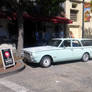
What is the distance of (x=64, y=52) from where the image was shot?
9273 mm

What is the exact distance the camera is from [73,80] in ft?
21.1

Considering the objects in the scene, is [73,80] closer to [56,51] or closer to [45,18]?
[56,51]

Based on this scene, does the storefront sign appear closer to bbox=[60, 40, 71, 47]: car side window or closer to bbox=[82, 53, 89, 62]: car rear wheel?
bbox=[60, 40, 71, 47]: car side window

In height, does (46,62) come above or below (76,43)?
below

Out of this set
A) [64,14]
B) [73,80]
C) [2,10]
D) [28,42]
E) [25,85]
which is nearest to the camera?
[25,85]

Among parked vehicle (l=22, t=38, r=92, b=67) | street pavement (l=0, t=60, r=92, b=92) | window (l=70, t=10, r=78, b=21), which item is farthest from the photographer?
window (l=70, t=10, r=78, b=21)

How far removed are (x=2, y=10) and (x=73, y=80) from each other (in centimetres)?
975

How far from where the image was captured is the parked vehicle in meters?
8.42

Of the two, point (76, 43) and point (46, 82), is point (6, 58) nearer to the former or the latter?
point (46, 82)

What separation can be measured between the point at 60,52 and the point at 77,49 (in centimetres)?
142

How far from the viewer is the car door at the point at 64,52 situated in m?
9.06

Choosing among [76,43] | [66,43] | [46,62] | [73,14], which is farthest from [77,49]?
[73,14]

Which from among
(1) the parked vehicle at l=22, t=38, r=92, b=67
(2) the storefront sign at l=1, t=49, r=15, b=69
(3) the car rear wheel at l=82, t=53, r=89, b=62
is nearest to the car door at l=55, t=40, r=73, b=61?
(1) the parked vehicle at l=22, t=38, r=92, b=67

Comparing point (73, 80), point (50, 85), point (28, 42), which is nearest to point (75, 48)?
point (73, 80)
